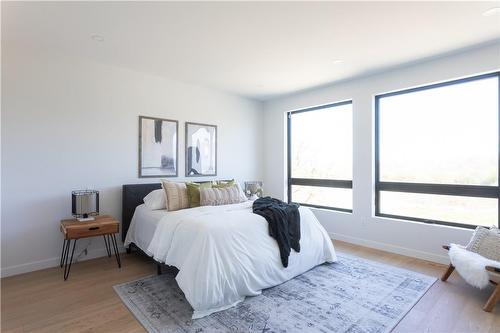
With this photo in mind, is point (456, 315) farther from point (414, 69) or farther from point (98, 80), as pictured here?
point (98, 80)

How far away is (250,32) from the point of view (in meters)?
2.71

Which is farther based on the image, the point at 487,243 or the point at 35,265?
the point at 35,265

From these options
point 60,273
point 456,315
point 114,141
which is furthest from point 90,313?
point 456,315

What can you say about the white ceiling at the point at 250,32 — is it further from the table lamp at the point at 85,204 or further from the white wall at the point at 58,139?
the table lamp at the point at 85,204

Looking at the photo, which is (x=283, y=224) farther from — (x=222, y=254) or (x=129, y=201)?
(x=129, y=201)

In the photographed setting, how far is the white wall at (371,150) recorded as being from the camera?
3283 mm

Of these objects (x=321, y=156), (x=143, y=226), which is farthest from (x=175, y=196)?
(x=321, y=156)

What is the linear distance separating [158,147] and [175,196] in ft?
3.51

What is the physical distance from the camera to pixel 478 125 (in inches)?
128

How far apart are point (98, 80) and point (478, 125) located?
4.96 meters

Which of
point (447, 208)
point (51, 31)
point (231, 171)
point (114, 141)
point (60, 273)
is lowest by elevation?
point (60, 273)

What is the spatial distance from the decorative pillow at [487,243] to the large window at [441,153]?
686 mm

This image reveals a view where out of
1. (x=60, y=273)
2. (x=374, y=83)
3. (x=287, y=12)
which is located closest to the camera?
(x=287, y=12)

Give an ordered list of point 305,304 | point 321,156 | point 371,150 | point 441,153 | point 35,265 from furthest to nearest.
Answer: point 321,156 → point 371,150 → point 441,153 → point 35,265 → point 305,304
